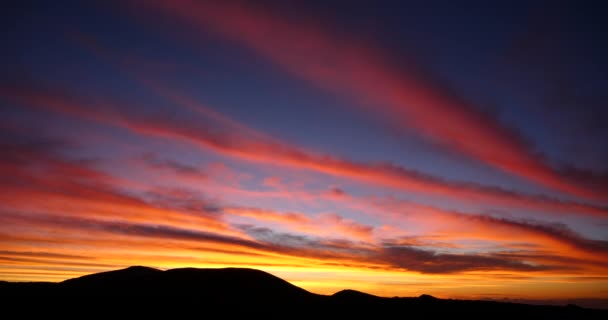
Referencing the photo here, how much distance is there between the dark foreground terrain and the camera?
160ft

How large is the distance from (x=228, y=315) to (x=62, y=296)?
19810mm

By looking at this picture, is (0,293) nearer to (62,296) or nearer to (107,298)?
(62,296)

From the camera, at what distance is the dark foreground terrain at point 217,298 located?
160 feet

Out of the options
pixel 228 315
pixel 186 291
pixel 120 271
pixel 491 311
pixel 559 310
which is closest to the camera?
pixel 228 315

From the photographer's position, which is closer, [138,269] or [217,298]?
[217,298]

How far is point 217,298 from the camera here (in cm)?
5441

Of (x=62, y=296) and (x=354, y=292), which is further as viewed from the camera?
(x=354, y=292)

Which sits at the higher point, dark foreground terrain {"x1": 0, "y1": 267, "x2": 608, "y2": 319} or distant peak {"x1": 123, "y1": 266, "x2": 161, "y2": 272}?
distant peak {"x1": 123, "y1": 266, "x2": 161, "y2": 272}

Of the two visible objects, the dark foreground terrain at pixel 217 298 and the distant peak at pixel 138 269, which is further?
the distant peak at pixel 138 269

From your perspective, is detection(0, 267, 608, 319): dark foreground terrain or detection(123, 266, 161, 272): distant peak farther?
detection(123, 266, 161, 272): distant peak

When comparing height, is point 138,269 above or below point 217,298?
above

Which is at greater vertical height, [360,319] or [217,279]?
[217,279]

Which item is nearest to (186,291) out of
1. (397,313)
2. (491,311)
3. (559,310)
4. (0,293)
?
(0,293)

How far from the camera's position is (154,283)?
56.8 metres
